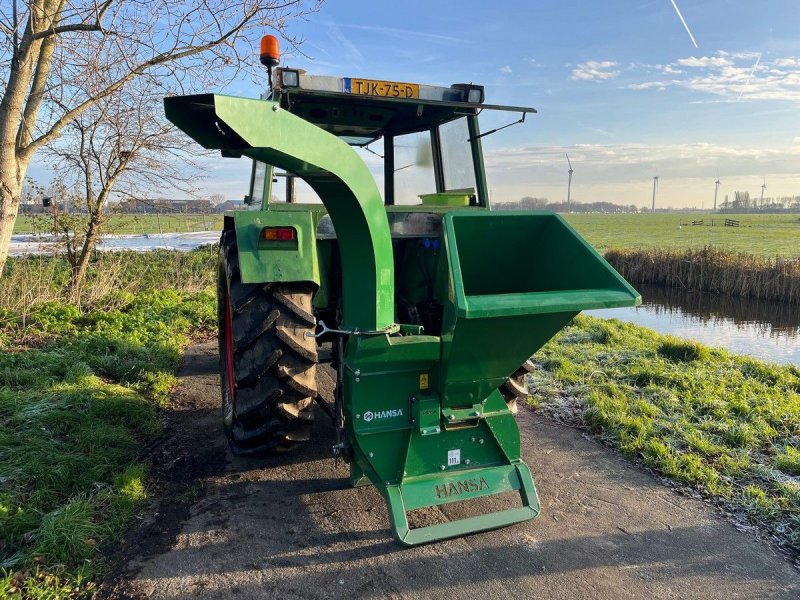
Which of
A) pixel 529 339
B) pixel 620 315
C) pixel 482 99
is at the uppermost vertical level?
pixel 482 99

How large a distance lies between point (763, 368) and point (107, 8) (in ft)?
24.1

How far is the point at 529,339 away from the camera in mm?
2590

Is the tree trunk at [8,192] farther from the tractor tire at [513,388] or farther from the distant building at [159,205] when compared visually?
the tractor tire at [513,388]

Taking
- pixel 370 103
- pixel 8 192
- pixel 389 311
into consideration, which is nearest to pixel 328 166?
pixel 389 311

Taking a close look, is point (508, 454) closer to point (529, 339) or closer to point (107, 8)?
point (529, 339)

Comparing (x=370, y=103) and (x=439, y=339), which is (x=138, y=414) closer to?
(x=439, y=339)

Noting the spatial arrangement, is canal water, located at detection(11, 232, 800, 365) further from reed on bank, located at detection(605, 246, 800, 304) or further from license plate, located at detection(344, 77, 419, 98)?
license plate, located at detection(344, 77, 419, 98)

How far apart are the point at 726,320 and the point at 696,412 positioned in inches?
348

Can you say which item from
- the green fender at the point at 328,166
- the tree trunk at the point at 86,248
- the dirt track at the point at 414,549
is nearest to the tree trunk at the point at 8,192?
the tree trunk at the point at 86,248

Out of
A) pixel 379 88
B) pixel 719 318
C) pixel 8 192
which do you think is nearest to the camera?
pixel 379 88

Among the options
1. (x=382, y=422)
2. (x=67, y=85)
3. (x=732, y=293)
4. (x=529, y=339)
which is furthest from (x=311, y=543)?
(x=732, y=293)

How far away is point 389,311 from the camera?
2684 millimetres

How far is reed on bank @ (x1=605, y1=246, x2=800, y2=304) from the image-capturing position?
44.3 ft

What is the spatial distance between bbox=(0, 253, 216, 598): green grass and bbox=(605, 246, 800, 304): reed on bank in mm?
13917
